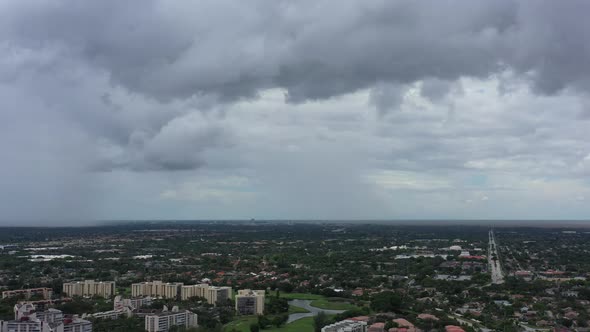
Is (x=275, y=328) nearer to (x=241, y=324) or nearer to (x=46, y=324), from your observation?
(x=241, y=324)

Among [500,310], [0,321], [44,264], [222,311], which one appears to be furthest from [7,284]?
[500,310]

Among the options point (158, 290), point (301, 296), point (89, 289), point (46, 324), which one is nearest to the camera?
point (46, 324)

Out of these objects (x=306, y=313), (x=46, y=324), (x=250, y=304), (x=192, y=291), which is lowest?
(x=306, y=313)

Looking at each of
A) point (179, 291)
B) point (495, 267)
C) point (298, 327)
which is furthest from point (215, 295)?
point (495, 267)

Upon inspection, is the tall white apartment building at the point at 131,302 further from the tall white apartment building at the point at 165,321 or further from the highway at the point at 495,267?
the highway at the point at 495,267

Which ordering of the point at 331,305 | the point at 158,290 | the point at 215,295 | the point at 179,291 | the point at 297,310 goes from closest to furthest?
the point at 297,310 < the point at 215,295 < the point at 331,305 < the point at 158,290 < the point at 179,291

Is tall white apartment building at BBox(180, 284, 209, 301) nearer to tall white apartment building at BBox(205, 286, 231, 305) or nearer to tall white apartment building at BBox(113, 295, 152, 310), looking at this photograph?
tall white apartment building at BBox(205, 286, 231, 305)

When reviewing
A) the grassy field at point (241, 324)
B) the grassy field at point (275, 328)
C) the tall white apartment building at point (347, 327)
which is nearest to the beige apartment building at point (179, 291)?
the grassy field at point (241, 324)

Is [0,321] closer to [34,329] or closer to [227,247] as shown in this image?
[34,329]
